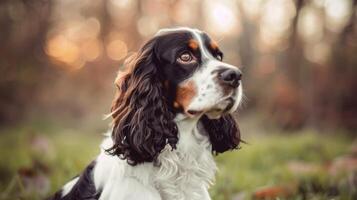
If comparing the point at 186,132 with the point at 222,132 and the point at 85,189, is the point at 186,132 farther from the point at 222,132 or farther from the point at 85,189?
the point at 85,189

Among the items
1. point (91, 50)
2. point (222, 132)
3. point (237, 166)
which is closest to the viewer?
point (222, 132)

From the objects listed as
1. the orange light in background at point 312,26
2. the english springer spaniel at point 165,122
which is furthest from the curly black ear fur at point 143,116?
the orange light in background at point 312,26

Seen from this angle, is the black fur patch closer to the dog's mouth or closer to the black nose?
the dog's mouth

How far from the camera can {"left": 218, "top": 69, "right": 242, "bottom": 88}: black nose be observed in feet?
11.2

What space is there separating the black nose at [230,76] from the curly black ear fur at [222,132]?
55cm

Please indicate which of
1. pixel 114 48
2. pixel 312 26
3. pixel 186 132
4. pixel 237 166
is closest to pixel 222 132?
pixel 186 132

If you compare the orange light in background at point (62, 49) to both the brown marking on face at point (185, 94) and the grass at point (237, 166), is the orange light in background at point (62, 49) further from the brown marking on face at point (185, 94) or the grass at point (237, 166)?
the brown marking on face at point (185, 94)

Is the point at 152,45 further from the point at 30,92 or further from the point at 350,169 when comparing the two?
the point at 30,92

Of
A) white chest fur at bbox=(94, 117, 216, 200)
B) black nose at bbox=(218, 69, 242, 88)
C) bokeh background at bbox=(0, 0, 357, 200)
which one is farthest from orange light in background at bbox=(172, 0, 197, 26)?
black nose at bbox=(218, 69, 242, 88)

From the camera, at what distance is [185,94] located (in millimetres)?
3613

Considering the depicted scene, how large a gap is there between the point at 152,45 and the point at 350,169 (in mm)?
3390

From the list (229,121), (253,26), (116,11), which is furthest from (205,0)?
(229,121)

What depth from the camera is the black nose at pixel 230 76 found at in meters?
3.42

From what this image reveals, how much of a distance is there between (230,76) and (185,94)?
336mm
